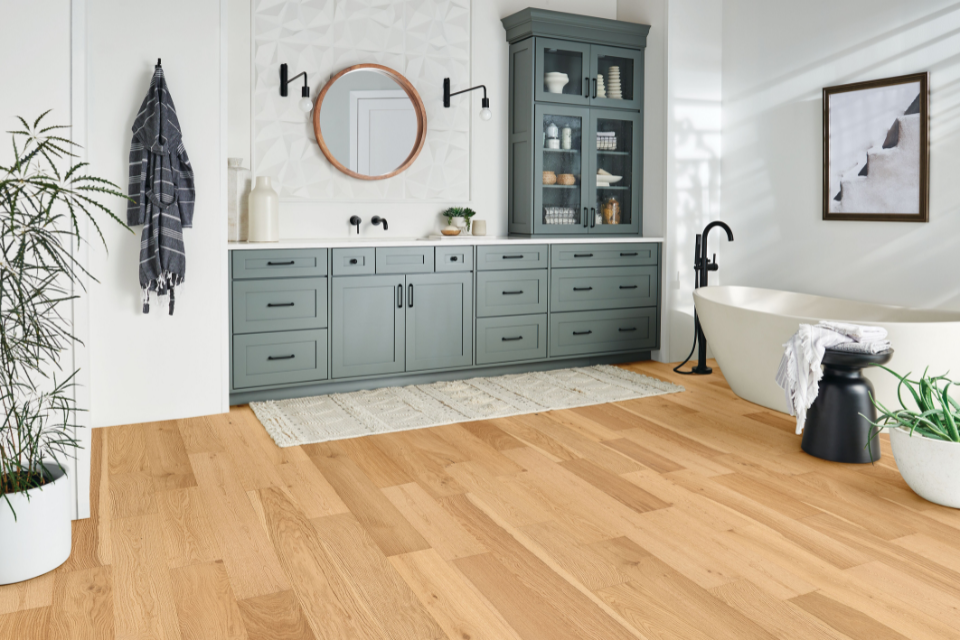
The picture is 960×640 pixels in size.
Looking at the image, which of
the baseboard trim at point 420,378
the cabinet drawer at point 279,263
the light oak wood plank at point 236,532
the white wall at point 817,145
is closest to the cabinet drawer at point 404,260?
the cabinet drawer at point 279,263

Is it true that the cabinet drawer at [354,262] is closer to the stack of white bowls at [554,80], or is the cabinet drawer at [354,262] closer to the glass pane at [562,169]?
the glass pane at [562,169]

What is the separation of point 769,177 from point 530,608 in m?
3.96

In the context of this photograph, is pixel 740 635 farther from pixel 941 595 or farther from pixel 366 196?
pixel 366 196

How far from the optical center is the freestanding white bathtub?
351cm

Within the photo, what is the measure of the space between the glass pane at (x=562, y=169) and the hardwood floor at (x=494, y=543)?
197 cm

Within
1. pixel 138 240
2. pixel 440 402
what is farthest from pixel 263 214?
pixel 440 402

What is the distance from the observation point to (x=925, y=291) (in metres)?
4.29

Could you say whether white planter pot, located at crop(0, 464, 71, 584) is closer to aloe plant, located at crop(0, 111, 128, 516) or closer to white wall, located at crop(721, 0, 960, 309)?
aloe plant, located at crop(0, 111, 128, 516)

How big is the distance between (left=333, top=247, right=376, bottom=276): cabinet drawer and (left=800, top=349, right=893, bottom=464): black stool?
2.41 meters

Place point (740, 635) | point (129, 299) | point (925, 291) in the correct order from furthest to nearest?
1. point (925, 291)
2. point (129, 299)
3. point (740, 635)

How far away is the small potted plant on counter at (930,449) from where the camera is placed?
9.20 ft

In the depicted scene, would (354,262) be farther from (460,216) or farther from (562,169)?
(562,169)

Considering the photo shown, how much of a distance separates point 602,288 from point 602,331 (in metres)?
0.29

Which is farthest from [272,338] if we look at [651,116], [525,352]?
[651,116]
